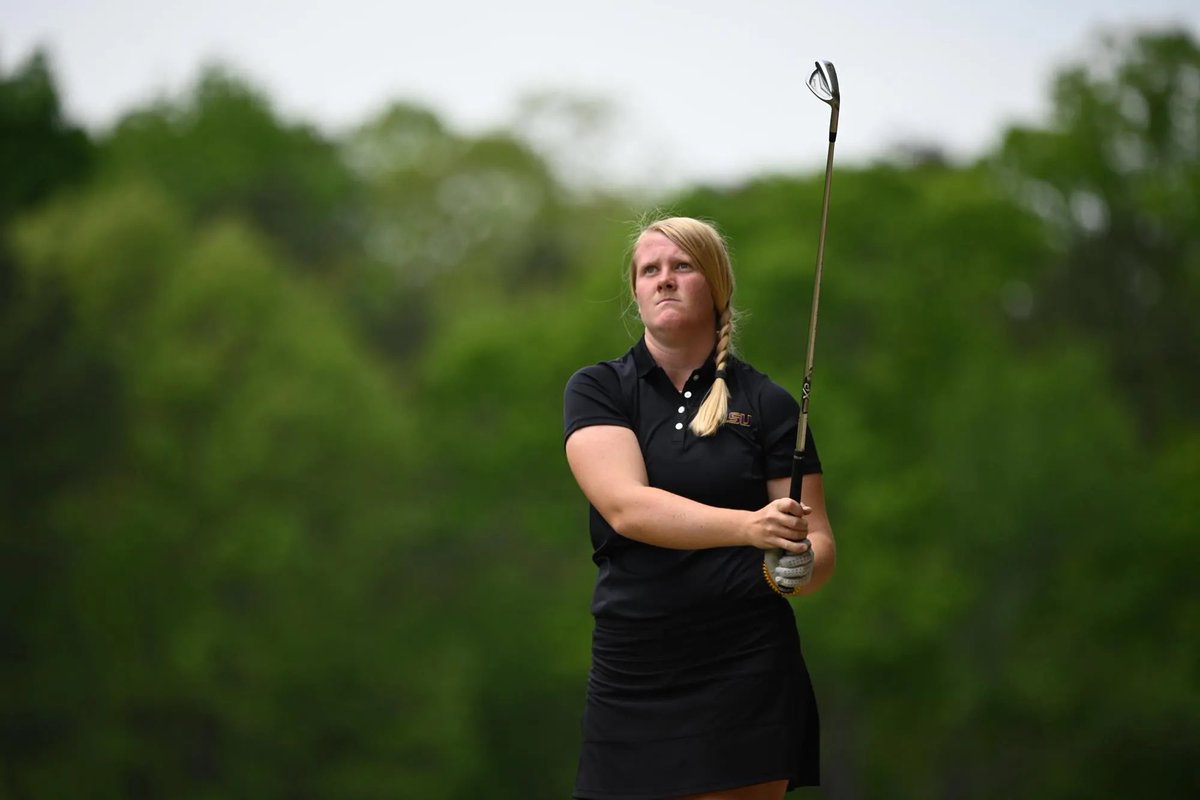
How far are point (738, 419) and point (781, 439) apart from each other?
0.10 m

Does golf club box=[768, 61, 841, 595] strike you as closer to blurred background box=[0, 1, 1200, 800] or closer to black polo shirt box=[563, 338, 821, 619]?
black polo shirt box=[563, 338, 821, 619]

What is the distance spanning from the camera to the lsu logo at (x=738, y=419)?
335 centimetres

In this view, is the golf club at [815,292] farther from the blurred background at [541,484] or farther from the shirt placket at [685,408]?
the blurred background at [541,484]

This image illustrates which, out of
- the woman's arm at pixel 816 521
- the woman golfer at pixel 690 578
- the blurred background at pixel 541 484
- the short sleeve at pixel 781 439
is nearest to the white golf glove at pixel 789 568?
the woman golfer at pixel 690 578

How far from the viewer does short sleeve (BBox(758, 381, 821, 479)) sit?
338cm

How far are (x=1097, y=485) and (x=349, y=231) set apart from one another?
15863mm

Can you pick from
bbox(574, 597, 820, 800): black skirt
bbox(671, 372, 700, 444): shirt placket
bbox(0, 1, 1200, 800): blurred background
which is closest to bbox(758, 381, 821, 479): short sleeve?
bbox(671, 372, 700, 444): shirt placket

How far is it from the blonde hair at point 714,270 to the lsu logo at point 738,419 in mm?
15

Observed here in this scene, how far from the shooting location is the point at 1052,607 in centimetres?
2522

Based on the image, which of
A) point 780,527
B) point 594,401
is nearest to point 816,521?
point 780,527

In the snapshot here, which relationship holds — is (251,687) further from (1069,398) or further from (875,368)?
(1069,398)

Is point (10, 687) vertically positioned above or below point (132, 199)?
below

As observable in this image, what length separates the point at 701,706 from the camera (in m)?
3.27

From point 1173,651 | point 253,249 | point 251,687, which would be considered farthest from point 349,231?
point 1173,651
